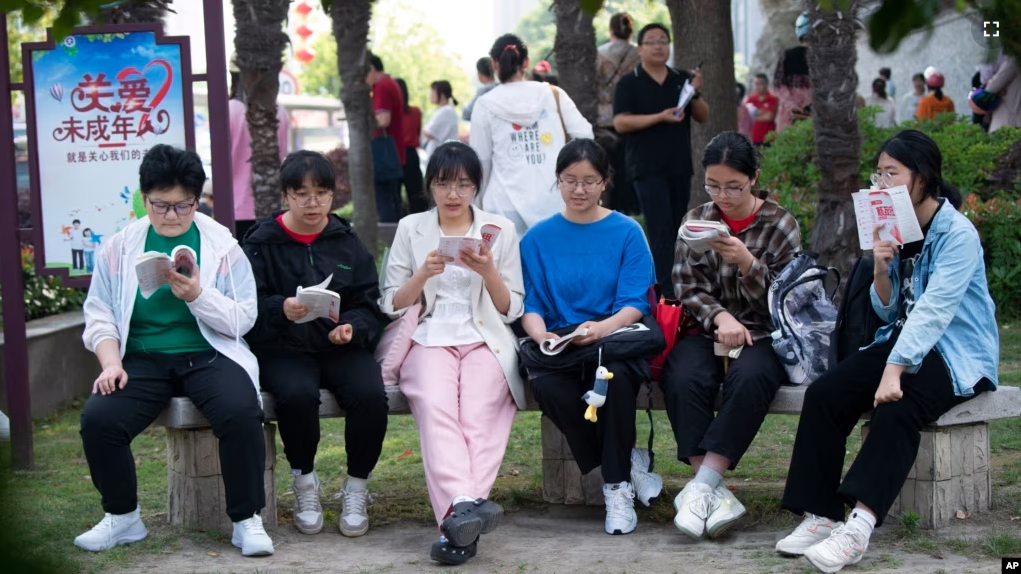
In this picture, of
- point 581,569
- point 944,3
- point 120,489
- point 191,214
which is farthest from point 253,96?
point 944,3

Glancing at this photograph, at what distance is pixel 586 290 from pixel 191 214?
5.43 ft

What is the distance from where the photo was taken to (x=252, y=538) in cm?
447

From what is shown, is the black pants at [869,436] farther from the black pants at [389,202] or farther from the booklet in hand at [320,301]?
the black pants at [389,202]

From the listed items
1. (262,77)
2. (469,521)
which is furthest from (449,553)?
(262,77)

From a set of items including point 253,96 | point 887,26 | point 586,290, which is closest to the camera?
point 887,26

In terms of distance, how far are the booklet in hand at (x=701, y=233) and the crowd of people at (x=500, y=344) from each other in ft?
0.20

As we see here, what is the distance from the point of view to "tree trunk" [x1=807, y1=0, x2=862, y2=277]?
8.33 metres

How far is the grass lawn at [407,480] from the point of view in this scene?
4512 mm

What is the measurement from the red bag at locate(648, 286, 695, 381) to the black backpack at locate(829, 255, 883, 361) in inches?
24.9

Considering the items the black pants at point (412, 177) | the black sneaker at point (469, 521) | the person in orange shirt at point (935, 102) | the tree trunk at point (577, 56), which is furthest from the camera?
the person in orange shirt at point (935, 102)

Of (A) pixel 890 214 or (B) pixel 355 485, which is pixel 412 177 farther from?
(A) pixel 890 214

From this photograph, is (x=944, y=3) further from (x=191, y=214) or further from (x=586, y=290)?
(x=191, y=214)

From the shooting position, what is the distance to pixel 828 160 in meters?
8.51

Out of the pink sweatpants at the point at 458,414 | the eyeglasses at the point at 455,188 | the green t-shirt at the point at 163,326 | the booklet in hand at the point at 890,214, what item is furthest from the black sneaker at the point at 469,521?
the booklet in hand at the point at 890,214
